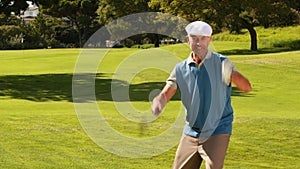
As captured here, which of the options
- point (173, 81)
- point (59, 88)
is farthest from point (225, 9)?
point (173, 81)

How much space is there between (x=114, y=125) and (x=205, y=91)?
787 cm

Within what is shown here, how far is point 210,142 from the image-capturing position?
5543 mm

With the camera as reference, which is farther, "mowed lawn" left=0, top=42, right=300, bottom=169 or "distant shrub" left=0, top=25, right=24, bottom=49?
"distant shrub" left=0, top=25, right=24, bottom=49

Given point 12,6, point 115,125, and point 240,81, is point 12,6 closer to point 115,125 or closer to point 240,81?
point 115,125

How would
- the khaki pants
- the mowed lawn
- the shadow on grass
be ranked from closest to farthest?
the khaki pants → the mowed lawn → the shadow on grass

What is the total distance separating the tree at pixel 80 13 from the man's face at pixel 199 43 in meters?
77.4

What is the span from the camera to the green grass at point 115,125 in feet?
31.6

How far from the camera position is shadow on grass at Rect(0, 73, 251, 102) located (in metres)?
20.8

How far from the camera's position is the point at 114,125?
518 inches

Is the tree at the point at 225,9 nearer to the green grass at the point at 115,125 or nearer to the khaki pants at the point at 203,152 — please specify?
the green grass at the point at 115,125

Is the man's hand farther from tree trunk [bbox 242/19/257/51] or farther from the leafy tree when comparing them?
tree trunk [bbox 242/19/257/51]

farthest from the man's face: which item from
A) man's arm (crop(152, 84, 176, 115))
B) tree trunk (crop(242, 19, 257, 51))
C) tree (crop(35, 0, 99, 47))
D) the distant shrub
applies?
tree (crop(35, 0, 99, 47))

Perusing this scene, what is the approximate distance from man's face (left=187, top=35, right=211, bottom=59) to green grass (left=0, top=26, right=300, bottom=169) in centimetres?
392

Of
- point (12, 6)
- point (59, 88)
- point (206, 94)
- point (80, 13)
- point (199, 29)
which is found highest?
point (199, 29)
